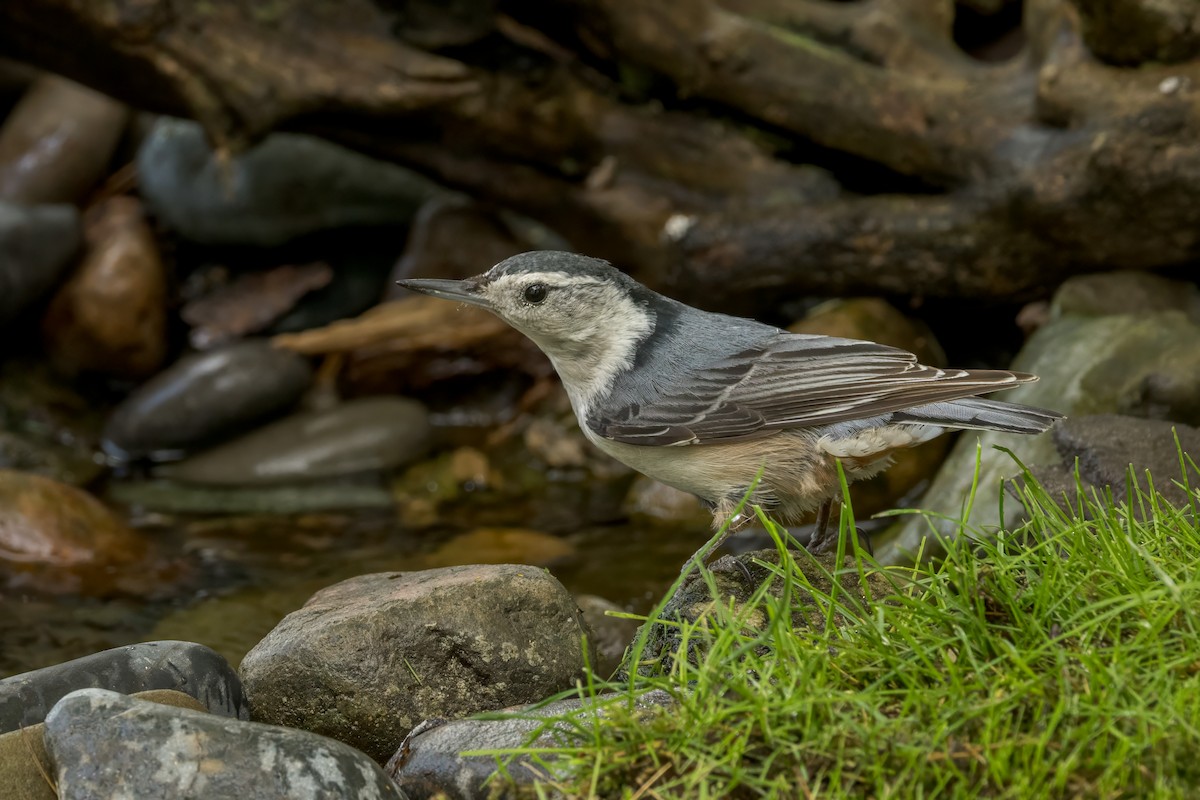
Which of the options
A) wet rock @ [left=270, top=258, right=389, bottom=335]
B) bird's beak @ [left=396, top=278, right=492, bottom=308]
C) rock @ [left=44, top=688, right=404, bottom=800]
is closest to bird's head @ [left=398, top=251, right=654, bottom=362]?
bird's beak @ [left=396, top=278, right=492, bottom=308]

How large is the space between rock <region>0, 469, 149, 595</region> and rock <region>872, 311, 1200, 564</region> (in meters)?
3.90

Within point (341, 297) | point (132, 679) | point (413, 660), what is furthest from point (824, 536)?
point (341, 297)

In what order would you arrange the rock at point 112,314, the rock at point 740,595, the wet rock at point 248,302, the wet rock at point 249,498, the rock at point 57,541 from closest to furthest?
the rock at point 740,595 → the rock at point 57,541 → the wet rock at point 249,498 → the rock at point 112,314 → the wet rock at point 248,302

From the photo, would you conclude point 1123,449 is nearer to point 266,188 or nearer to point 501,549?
point 501,549

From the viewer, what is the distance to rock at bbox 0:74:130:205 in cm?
915

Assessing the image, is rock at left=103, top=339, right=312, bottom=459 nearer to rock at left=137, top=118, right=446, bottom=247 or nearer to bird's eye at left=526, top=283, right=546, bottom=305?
rock at left=137, top=118, right=446, bottom=247

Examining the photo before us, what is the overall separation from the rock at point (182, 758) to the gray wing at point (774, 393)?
1.56 metres

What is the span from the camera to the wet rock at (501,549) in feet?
20.9

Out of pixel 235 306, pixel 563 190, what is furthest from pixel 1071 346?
pixel 235 306

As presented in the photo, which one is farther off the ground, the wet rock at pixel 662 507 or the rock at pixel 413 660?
the rock at pixel 413 660

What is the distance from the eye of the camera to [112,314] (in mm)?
8195

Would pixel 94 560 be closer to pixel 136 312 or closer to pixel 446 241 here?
pixel 136 312

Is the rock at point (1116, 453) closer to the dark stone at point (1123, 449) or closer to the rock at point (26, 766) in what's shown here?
the dark stone at point (1123, 449)

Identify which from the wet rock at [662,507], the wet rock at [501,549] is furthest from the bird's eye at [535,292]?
the wet rock at [662,507]
